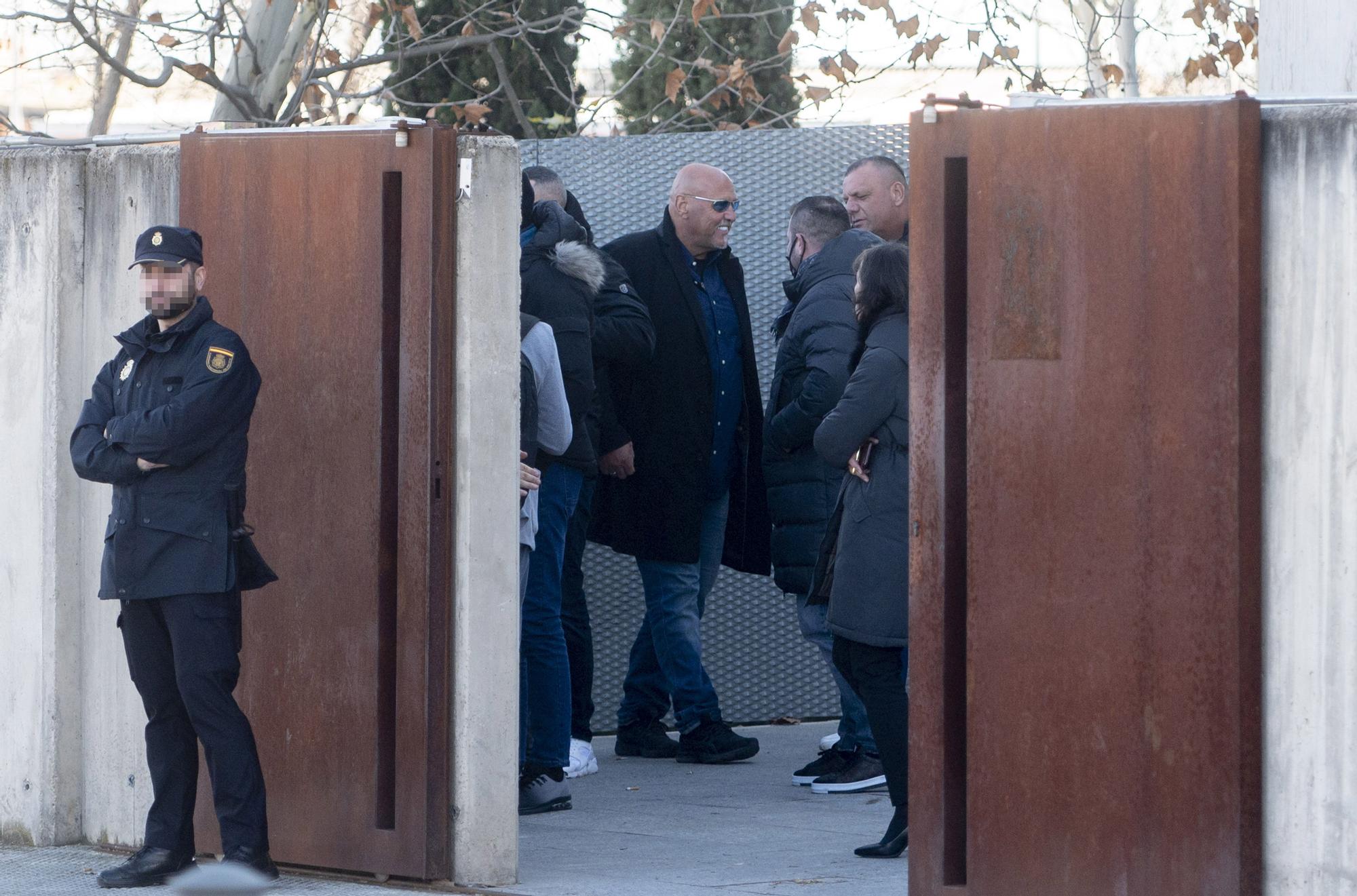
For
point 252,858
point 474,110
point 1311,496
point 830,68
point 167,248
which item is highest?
point 830,68

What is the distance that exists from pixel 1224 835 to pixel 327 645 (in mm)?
2481

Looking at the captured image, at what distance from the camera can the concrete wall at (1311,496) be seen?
4.22 meters

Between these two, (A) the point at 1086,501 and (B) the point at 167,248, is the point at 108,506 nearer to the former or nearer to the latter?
(B) the point at 167,248

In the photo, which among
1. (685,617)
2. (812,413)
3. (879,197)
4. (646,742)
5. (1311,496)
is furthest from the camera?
(646,742)

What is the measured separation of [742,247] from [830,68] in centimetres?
429

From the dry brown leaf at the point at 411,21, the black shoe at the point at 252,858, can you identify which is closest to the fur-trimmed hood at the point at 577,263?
the black shoe at the point at 252,858

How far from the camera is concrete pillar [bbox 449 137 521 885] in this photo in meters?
5.10

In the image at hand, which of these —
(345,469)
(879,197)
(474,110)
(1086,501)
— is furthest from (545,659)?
(474,110)

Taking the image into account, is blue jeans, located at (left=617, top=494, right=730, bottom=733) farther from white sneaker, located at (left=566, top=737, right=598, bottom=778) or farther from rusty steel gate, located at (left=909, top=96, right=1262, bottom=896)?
rusty steel gate, located at (left=909, top=96, right=1262, bottom=896)

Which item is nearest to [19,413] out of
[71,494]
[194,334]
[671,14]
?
[71,494]

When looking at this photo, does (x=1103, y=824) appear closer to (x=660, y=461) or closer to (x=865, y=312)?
(x=865, y=312)

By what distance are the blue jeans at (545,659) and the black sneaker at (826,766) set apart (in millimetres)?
979

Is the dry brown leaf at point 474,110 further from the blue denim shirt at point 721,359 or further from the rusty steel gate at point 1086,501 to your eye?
the rusty steel gate at point 1086,501

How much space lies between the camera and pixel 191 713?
16.3 feet
